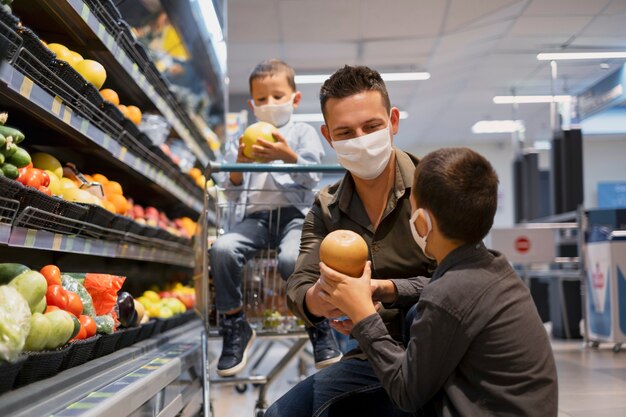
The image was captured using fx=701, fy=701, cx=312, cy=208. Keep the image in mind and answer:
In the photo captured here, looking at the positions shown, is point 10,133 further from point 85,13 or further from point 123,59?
point 123,59

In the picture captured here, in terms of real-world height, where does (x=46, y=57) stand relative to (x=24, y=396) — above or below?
above

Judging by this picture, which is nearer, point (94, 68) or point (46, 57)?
point (46, 57)

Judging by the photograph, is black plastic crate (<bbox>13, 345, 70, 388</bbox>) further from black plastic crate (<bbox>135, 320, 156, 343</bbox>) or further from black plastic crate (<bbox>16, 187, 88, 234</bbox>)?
black plastic crate (<bbox>135, 320, 156, 343</bbox>)

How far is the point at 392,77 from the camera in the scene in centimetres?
1173

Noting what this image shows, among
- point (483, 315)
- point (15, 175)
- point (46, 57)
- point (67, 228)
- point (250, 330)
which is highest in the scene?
point (46, 57)

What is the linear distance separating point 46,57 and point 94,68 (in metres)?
0.80

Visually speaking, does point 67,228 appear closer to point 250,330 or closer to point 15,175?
point 15,175

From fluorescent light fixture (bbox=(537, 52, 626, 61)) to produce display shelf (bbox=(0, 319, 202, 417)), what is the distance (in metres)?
8.30

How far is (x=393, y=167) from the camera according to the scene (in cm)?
209

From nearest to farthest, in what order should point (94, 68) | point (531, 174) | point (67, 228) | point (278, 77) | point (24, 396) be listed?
1. point (24, 396)
2. point (67, 228)
3. point (94, 68)
4. point (278, 77)
5. point (531, 174)

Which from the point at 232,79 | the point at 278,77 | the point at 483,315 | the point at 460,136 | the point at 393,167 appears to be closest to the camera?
the point at 483,315

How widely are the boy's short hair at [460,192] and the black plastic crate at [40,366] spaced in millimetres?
1119

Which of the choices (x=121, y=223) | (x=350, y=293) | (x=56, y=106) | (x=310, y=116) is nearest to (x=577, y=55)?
(x=310, y=116)

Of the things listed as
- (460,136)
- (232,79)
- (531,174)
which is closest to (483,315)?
(232,79)
